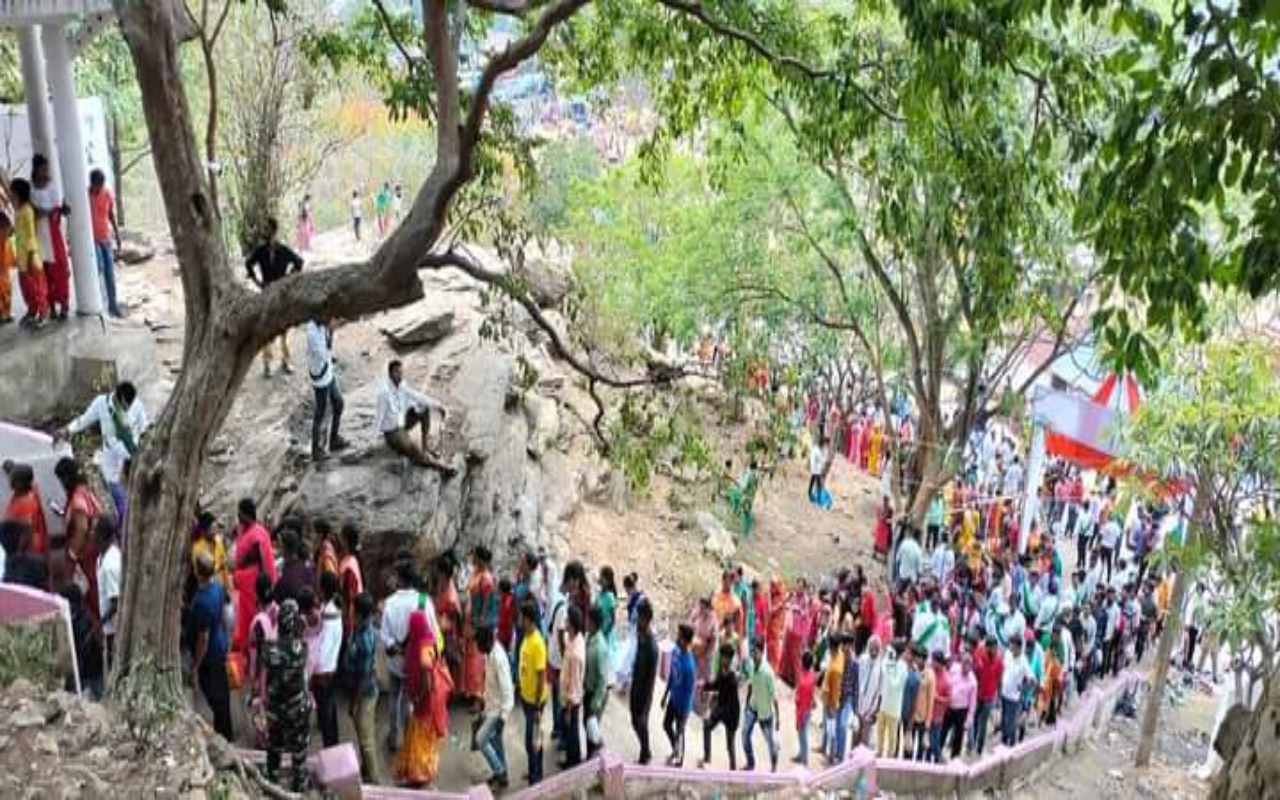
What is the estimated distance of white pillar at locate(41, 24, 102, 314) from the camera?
36.1 feet

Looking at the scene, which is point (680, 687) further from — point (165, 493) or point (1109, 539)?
point (1109, 539)

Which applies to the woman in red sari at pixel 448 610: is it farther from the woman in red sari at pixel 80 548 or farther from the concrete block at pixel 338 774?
the woman in red sari at pixel 80 548

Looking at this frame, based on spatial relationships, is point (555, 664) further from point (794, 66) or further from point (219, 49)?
point (219, 49)

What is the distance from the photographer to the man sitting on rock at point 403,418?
33.3 ft

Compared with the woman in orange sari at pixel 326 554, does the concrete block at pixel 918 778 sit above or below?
below

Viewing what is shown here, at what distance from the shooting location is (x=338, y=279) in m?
6.70

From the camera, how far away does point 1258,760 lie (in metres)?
2.65

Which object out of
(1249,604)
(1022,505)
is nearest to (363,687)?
(1249,604)

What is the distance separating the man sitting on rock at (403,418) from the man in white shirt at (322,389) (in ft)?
1.20

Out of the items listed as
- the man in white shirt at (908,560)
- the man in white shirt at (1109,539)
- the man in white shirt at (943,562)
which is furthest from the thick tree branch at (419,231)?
the man in white shirt at (1109,539)

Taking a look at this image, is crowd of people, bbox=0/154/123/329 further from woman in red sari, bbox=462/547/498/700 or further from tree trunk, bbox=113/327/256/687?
woman in red sari, bbox=462/547/498/700

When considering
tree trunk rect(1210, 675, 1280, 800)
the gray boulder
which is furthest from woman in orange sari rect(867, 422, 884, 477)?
tree trunk rect(1210, 675, 1280, 800)

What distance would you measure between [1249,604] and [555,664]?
22.0 feet

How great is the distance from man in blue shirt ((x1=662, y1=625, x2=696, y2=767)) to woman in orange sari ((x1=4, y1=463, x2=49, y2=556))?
4.38m
